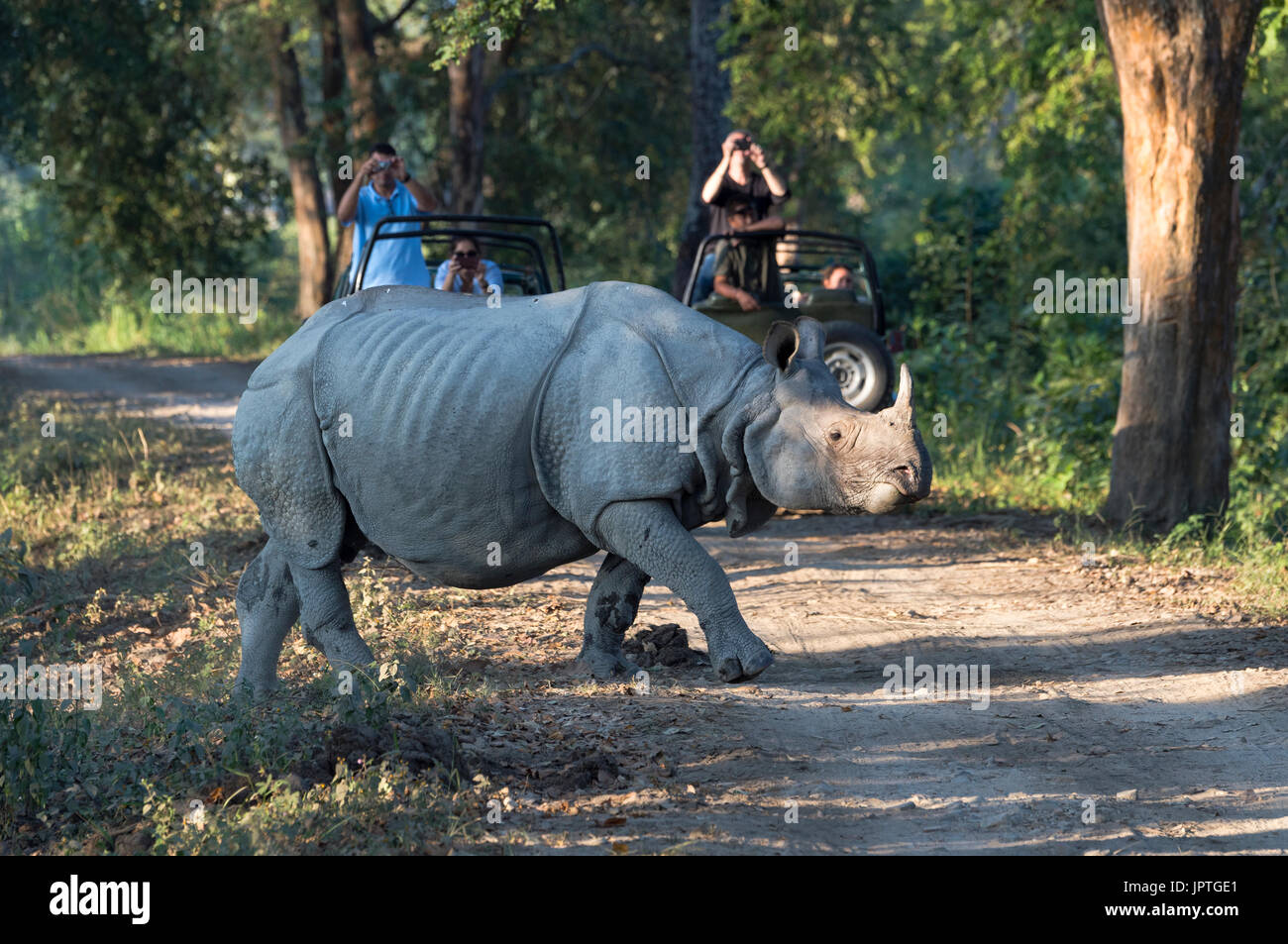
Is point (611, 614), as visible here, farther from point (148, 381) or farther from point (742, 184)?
point (148, 381)

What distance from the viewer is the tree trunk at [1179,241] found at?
9.75 m

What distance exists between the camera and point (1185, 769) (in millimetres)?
5672

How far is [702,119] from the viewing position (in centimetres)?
1700

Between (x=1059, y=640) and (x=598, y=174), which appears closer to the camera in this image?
(x=1059, y=640)

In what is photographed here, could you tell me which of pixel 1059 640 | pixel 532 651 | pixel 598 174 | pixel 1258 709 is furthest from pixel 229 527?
pixel 598 174

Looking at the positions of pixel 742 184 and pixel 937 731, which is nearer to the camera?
pixel 937 731

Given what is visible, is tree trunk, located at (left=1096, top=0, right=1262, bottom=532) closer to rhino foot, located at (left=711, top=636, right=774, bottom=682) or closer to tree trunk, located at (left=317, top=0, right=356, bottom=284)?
rhino foot, located at (left=711, top=636, right=774, bottom=682)

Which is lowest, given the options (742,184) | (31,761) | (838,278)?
(31,761)

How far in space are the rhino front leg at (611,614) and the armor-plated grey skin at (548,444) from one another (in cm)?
50

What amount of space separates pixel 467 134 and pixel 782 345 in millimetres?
14276

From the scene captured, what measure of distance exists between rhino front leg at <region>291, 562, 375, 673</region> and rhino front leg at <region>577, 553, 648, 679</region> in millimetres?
1036

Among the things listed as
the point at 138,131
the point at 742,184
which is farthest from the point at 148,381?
the point at 742,184

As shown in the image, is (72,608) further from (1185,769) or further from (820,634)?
(1185,769)
